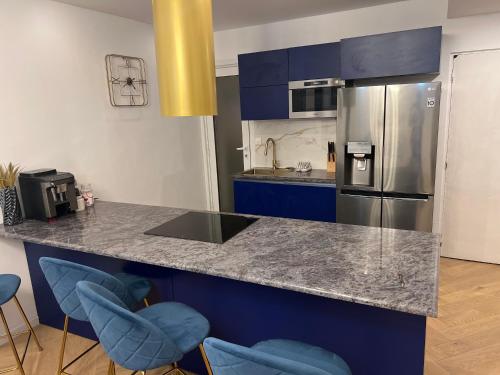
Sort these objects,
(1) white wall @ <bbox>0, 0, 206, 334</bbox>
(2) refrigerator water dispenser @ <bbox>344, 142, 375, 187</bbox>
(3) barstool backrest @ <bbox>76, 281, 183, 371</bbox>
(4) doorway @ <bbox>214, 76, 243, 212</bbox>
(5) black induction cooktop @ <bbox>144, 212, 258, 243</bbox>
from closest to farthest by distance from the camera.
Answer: (3) barstool backrest @ <bbox>76, 281, 183, 371</bbox>, (5) black induction cooktop @ <bbox>144, 212, 258, 243</bbox>, (1) white wall @ <bbox>0, 0, 206, 334</bbox>, (2) refrigerator water dispenser @ <bbox>344, 142, 375, 187</bbox>, (4) doorway @ <bbox>214, 76, 243, 212</bbox>

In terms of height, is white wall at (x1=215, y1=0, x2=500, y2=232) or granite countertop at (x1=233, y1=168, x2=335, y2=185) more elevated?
white wall at (x1=215, y1=0, x2=500, y2=232)

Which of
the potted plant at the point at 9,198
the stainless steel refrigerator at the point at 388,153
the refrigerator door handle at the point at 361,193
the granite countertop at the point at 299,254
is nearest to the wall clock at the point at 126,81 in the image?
the potted plant at the point at 9,198

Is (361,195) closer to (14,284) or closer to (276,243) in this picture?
(276,243)

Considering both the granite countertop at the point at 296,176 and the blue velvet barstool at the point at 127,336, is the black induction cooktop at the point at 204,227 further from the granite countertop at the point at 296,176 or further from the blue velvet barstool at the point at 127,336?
the granite countertop at the point at 296,176

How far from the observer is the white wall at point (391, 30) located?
335 cm

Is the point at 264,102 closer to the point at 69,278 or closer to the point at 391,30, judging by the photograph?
the point at 391,30

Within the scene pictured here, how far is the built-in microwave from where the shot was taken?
3555mm

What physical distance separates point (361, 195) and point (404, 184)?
39cm

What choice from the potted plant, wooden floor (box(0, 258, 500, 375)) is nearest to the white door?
wooden floor (box(0, 258, 500, 375))

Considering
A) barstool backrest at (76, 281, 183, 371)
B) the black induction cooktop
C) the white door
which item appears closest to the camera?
barstool backrest at (76, 281, 183, 371)

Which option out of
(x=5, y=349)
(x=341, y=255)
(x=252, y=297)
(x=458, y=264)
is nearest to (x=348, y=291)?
(x=341, y=255)

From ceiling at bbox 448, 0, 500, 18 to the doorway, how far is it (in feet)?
7.86

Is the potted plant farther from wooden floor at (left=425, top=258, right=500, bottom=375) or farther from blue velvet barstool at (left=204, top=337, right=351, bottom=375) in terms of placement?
wooden floor at (left=425, top=258, right=500, bottom=375)

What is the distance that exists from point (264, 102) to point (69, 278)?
8.98ft
